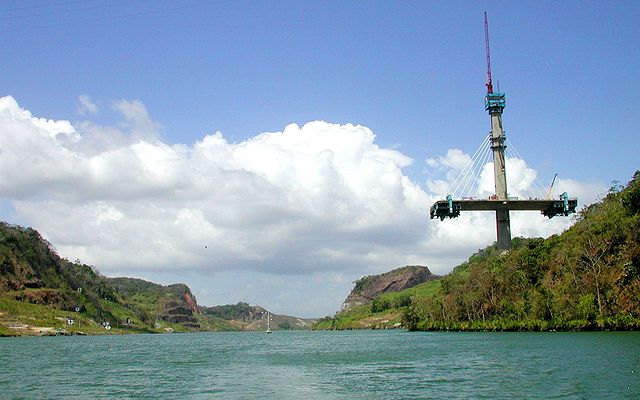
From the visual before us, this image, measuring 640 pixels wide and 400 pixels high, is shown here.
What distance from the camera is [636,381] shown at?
117 feet

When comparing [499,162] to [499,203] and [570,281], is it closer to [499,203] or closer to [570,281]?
[499,203]

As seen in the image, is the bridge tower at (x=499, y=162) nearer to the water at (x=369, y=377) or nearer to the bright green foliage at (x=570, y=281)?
the bright green foliage at (x=570, y=281)

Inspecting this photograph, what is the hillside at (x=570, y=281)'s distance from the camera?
3568 inches

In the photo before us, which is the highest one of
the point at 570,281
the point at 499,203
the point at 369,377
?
the point at 499,203

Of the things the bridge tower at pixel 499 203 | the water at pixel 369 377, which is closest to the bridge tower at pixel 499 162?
the bridge tower at pixel 499 203

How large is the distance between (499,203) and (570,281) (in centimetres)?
4068

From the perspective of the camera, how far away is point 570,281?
3967 inches

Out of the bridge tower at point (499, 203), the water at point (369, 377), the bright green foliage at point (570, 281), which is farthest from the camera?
the bridge tower at point (499, 203)

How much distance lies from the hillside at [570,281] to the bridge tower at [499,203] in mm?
7085

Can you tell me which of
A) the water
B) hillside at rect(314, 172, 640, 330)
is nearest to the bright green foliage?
hillside at rect(314, 172, 640, 330)

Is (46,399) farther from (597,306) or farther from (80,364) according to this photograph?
(597,306)

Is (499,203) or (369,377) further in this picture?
(499,203)

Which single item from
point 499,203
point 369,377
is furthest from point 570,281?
point 369,377

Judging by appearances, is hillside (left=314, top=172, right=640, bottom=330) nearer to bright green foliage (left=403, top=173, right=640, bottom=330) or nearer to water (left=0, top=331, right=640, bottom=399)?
bright green foliage (left=403, top=173, right=640, bottom=330)
